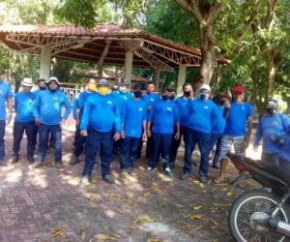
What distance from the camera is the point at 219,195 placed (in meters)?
7.20

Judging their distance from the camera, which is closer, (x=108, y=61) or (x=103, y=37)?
(x=103, y=37)

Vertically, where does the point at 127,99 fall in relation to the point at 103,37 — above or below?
below

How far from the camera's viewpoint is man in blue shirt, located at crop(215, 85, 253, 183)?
8078mm

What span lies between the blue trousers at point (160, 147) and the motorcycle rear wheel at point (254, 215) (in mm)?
3383

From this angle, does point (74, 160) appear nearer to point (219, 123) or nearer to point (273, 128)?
point (219, 123)

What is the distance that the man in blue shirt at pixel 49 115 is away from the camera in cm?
792

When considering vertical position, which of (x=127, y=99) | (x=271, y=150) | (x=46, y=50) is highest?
(x=46, y=50)

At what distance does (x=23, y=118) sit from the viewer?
820 centimetres

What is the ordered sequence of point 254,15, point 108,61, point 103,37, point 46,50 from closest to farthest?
point 254,15 → point 103,37 → point 46,50 → point 108,61

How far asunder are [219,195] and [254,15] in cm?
494

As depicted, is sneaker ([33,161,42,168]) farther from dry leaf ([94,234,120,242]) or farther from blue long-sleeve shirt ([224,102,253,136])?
blue long-sleeve shirt ([224,102,253,136])

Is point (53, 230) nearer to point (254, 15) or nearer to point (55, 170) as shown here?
point (55, 170)

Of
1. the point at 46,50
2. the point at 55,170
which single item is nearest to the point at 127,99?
the point at 55,170

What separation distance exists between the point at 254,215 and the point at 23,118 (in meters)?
4.96
